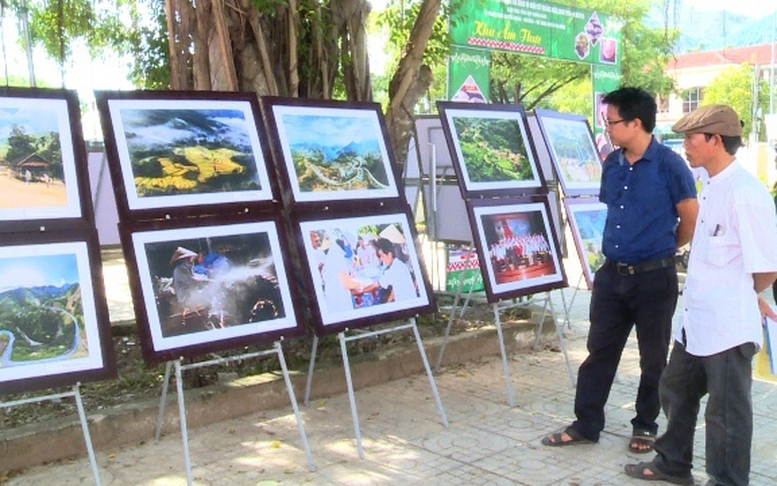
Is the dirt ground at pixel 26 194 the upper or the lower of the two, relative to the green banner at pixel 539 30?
lower

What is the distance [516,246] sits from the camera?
17.1 ft

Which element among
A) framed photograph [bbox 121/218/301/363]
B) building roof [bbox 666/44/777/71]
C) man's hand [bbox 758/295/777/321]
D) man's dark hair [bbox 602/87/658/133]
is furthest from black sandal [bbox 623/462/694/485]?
building roof [bbox 666/44/777/71]

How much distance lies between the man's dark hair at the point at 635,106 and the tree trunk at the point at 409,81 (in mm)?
2518

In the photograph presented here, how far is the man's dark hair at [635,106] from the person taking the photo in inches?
163

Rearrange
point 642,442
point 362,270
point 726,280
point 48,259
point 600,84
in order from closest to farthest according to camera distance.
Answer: point 726,280 → point 48,259 → point 642,442 → point 362,270 → point 600,84

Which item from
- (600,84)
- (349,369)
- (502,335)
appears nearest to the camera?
(349,369)

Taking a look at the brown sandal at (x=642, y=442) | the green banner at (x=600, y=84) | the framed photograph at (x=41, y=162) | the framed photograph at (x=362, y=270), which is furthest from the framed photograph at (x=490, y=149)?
the green banner at (x=600, y=84)

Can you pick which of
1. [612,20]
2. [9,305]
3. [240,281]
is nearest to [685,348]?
[240,281]

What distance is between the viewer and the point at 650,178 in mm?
4172

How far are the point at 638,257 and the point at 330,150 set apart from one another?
177 centimetres

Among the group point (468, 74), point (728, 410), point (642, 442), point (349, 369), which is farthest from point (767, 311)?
point (468, 74)

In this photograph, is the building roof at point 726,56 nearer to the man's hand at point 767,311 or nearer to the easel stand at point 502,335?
the easel stand at point 502,335

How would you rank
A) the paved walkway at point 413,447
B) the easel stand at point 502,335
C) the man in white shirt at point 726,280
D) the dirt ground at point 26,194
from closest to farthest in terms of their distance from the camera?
1. the man in white shirt at point 726,280
2. the dirt ground at point 26,194
3. the paved walkway at point 413,447
4. the easel stand at point 502,335

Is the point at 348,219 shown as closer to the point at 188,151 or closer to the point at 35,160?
the point at 188,151
